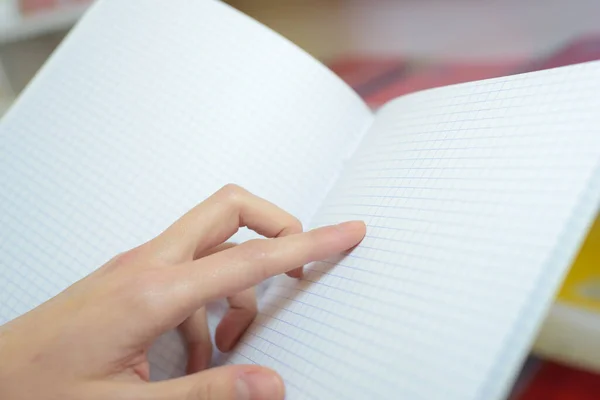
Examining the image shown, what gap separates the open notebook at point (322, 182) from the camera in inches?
10.4

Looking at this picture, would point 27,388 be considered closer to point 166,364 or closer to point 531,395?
point 166,364

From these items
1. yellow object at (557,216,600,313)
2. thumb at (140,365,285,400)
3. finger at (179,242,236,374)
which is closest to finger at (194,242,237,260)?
finger at (179,242,236,374)

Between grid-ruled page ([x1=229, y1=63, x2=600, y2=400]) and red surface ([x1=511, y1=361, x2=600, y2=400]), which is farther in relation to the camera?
red surface ([x1=511, y1=361, x2=600, y2=400])

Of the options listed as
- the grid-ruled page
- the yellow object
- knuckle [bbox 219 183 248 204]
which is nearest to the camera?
the grid-ruled page

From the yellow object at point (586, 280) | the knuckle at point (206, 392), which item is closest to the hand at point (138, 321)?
the knuckle at point (206, 392)

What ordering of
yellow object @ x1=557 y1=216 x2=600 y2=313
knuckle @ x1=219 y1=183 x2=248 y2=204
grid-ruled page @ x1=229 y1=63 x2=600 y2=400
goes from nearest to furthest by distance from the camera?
grid-ruled page @ x1=229 y1=63 x2=600 y2=400, knuckle @ x1=219 y1=183 x2=248 y2=204, yellow object @ x1=557 y1=216 x2=600 y2=313

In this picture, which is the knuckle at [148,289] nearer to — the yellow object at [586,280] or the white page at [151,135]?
the white page at [151,135]

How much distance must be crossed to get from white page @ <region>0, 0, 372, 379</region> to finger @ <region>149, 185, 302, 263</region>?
5 cm

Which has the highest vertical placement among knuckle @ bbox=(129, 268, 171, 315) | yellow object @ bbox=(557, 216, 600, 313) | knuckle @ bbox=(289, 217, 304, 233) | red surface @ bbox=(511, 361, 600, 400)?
yellow object @ bbox=(557, 216, 600, 313)

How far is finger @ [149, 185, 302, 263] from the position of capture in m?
0.33

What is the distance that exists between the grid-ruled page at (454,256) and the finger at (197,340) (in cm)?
3

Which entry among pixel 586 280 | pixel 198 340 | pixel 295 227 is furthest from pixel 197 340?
pixel 586 280

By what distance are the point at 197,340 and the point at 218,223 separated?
95mm

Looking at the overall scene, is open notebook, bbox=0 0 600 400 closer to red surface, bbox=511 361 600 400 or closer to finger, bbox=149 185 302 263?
finger, bbox=149 185 302 263
